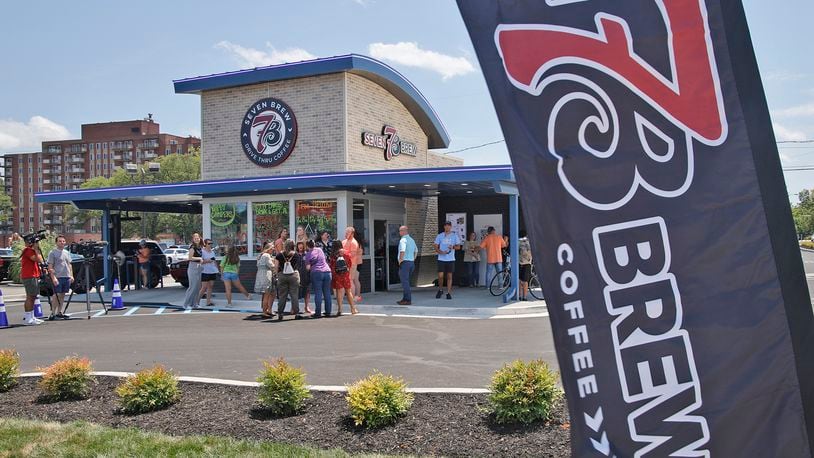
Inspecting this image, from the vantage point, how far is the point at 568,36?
2.88 metres

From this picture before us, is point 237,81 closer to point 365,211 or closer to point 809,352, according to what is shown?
point 365,211

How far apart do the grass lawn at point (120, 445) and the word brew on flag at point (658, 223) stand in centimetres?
296

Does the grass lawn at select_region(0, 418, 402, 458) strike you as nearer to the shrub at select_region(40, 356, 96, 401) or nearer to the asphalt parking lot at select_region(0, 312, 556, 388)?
the shrub at select_region(40, 356, 96, 401)

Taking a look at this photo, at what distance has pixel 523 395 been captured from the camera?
5641mm

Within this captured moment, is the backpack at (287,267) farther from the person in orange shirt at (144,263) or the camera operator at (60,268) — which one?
the person in orange shirt at (144,263)

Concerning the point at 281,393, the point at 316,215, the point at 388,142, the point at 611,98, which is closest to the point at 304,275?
the point at 316,215

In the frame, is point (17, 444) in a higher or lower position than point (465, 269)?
lower

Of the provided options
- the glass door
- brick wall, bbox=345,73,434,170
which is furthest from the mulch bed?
brick wall, bbox=345,73,434,170

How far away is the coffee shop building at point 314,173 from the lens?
57.4 feet

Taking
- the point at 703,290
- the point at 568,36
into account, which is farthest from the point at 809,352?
the point at 568,36

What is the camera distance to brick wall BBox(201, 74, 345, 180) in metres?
18.7

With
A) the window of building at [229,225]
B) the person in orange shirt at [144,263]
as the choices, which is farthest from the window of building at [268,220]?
the person in orange shirt at [144,263]

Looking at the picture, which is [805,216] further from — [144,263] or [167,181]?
[144,263]

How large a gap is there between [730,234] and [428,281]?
63.3 ft
